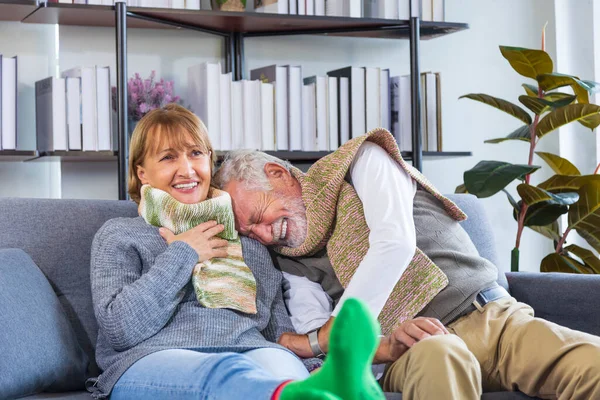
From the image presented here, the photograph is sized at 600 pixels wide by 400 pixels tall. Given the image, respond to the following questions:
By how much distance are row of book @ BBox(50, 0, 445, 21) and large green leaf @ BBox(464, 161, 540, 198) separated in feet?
2.25

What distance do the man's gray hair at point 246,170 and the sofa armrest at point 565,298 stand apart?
73 cm

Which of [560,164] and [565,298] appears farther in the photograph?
[560,164]

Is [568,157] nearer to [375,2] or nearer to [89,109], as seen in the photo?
[375,2]

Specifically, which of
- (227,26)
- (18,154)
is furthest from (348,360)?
(227,26)

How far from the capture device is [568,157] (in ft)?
12.2

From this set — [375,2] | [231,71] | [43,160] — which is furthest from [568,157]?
[43,160]

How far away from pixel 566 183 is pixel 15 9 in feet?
6.85

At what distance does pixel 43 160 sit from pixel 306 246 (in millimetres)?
1403

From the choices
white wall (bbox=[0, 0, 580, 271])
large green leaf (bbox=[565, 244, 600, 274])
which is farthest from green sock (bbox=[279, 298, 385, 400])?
large green leaf (bbox=[565, 244, 600, 274])

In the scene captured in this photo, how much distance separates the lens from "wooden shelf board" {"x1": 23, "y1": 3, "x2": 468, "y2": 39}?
9.68 feet

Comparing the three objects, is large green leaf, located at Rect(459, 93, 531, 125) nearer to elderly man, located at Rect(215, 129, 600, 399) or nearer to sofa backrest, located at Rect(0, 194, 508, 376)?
elderly man, located at Rect(215, 129, 600, 399)

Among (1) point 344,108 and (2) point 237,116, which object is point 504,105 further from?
(2) point 237,116

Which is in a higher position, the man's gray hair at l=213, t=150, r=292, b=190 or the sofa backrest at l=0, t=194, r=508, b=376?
the man's gray hair at l=213, t=150, r=292, b=190

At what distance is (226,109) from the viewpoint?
309 cm
